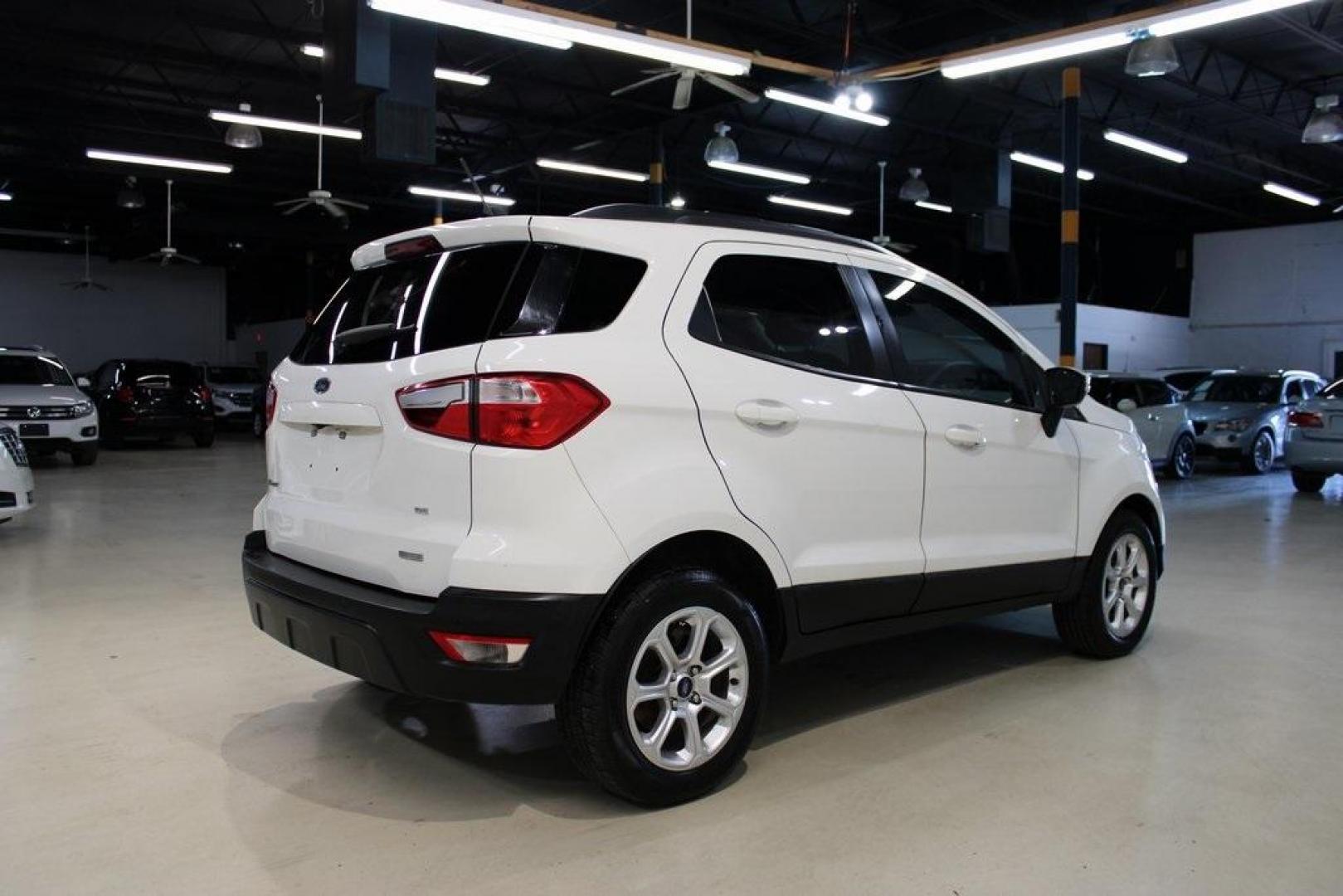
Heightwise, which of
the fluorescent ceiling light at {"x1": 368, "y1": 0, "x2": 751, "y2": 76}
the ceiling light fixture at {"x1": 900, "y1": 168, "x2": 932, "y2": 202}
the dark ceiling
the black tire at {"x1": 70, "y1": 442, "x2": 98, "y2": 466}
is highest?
the dark ceiling

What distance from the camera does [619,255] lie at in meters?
2.75

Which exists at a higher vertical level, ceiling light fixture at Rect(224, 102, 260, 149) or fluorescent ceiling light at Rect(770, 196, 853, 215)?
fluorescent ceiling light at Rect(770, 196, 853, 215)

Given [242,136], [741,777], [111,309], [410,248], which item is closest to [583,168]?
[242,136]

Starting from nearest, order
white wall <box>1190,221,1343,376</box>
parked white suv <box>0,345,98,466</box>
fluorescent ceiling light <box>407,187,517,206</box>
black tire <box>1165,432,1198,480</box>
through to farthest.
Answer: parked white suv <box>0,345,98,466</box>
black tire <box>1165,432,1198,480</box>
fluorescent ceiling light <box>407,187,517,206</box>
white wall <box>1190,221,1343,376</box>

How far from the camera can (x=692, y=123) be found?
1769 centimetres

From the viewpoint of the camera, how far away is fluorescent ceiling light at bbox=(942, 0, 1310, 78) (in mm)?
7074

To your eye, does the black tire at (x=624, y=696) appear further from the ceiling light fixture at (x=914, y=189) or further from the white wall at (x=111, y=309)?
the white wall at (x=111, y=309)

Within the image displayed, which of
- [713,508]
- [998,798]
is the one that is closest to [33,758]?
[713,508]

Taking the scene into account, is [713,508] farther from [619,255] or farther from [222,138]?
[222,138]

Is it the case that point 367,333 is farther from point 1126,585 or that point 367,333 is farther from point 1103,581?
point 1126,585

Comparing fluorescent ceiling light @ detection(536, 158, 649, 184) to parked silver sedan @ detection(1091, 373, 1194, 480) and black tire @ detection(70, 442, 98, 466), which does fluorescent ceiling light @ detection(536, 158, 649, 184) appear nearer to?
black tire @ detection(70, 442, 98, 466)

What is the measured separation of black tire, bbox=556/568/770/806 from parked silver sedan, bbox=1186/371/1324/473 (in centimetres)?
1269

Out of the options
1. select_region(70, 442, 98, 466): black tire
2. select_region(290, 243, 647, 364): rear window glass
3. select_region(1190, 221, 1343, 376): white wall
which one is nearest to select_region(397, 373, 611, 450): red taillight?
select_region(290, 243, 647, 364): rear window glass

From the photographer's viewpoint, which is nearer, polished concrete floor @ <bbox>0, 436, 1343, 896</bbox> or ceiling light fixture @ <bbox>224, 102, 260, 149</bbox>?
polished concrete floor @ <bbox>0, 436, 1343, 896</bbox>
